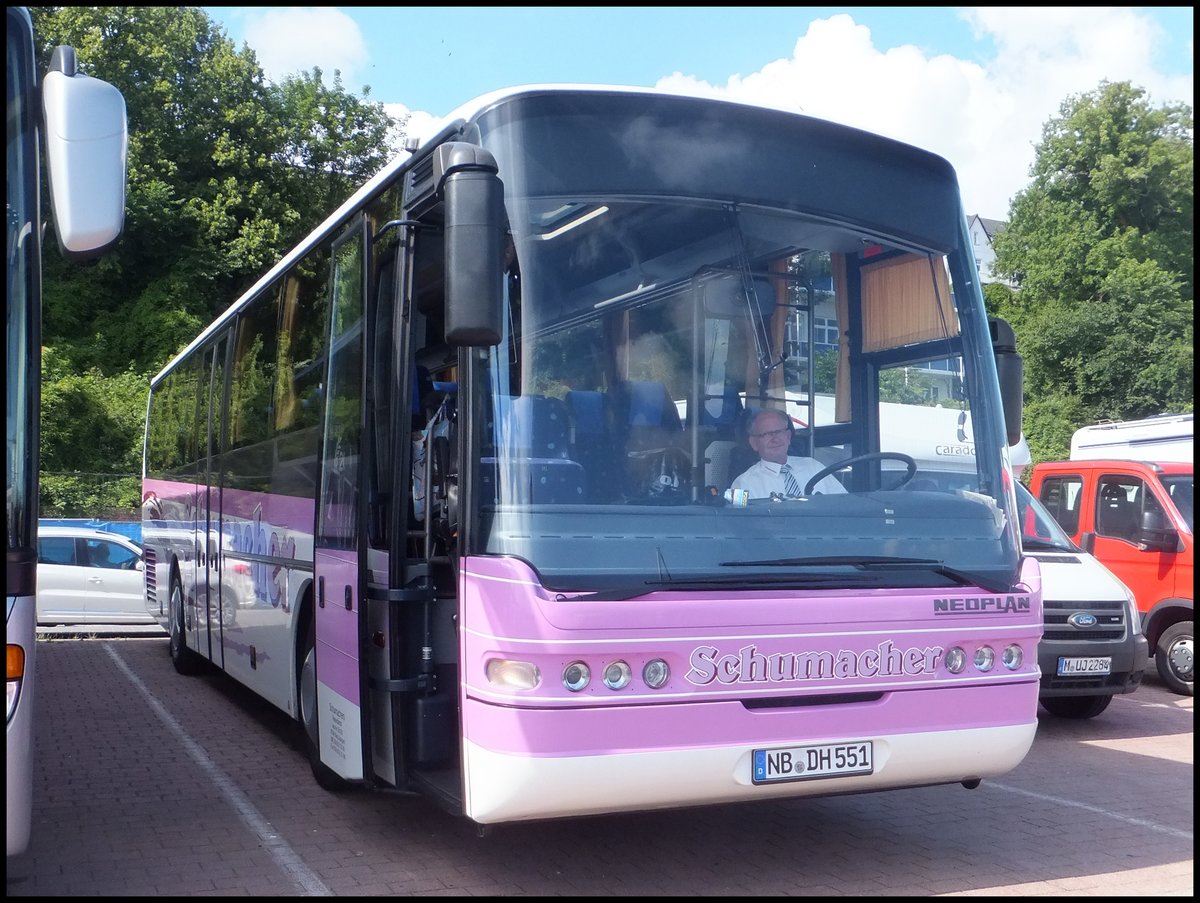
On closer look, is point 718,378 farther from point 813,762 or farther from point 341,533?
point 341,533

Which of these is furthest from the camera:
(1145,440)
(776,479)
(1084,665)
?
(1145,440)

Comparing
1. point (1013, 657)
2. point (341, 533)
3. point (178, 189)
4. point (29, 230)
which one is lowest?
point (1013, 657)

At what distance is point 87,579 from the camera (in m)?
18.3

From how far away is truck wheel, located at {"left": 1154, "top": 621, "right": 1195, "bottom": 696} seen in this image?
40.7 ft

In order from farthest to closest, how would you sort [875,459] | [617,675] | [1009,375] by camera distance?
[1009,375], [875,459], [617,675]

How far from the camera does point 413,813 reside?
23.3ft

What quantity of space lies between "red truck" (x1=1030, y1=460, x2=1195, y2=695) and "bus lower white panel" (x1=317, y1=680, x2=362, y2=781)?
26.5ft

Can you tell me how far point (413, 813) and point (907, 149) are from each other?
170 inches

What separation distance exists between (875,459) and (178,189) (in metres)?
32.8

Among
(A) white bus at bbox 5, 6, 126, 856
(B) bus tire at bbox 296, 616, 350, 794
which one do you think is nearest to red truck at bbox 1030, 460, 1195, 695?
(B) bus tire at bbox 296, 616, 350, 794

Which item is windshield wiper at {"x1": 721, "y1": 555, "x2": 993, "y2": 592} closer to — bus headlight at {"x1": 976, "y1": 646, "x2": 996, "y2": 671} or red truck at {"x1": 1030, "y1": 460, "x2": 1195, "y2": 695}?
bus headlight at {"x1": 976, "y1": 646, "x2": 996, "y2": 671}

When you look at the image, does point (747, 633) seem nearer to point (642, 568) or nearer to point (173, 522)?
point (642, 568)

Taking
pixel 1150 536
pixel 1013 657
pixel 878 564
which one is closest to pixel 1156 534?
pixel 1150 536

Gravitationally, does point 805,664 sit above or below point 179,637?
above
